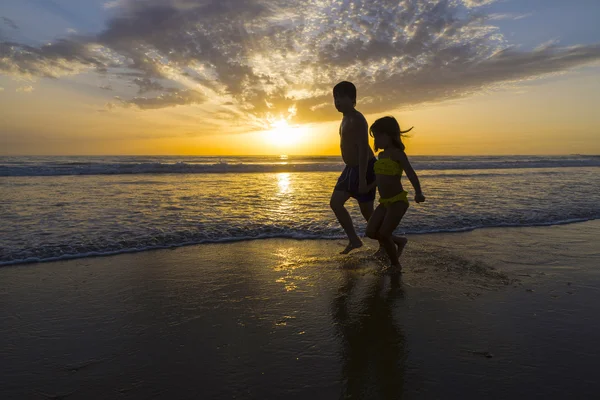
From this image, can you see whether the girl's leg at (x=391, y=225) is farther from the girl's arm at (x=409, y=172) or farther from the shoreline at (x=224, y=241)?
the shoreline at (x=224, y=241)

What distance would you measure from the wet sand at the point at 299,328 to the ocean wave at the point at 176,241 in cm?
26

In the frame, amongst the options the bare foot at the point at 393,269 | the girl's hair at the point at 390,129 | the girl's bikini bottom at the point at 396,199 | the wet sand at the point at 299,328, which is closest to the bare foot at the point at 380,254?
the wet sand at the point at 299,328

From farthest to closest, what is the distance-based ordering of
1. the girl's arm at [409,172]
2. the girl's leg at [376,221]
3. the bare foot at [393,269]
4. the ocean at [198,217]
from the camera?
the ocean at [198,217] < the girl's leg at [376,221] < the bare foot at [393,269] < the girl's arm at [409,172]

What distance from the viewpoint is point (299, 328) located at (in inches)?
101

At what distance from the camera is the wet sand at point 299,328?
6.33 feet

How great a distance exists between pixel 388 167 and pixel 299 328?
213 centimetres

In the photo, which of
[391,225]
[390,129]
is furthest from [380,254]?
[390,129]

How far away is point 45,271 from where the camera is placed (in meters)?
3.90

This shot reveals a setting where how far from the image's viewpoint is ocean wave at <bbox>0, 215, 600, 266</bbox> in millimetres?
4355

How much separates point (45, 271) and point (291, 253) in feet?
8.76

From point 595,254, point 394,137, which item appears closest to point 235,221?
point 394,137

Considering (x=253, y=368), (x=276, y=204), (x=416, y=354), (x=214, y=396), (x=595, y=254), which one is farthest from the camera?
(x=276, y=204)

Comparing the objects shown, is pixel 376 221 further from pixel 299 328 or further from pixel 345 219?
pixel 299 328

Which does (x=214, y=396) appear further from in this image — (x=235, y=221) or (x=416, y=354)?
(x=235, y=221)
